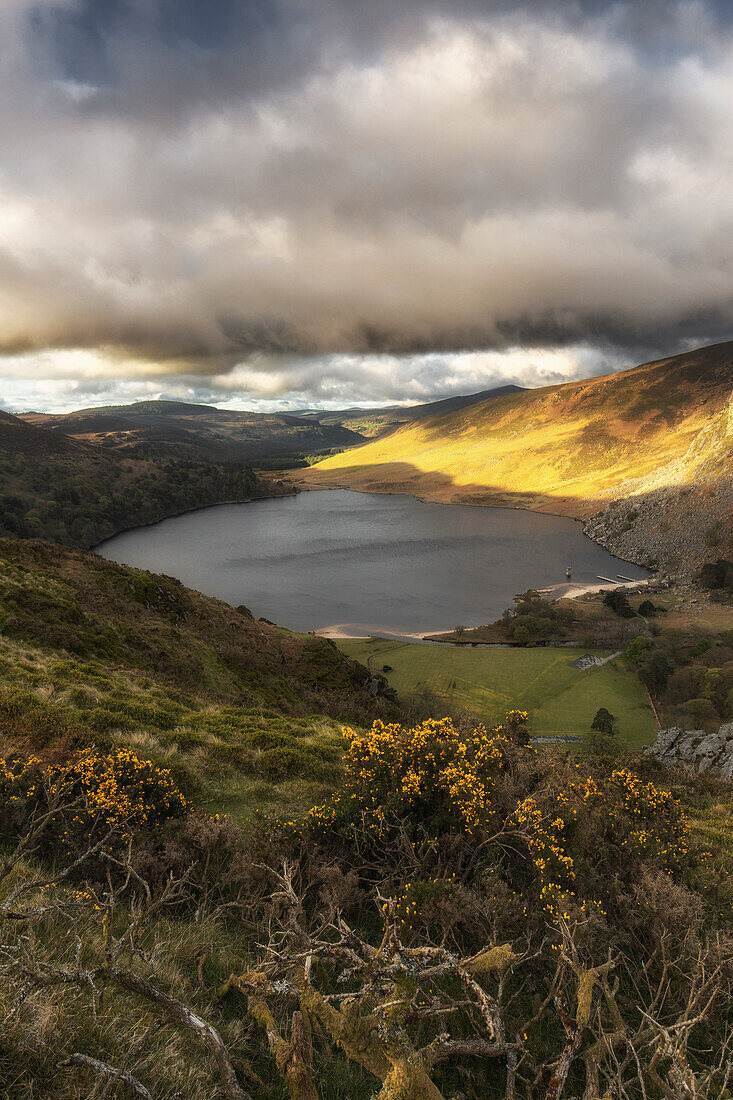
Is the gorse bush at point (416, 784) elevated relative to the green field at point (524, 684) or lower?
elevated

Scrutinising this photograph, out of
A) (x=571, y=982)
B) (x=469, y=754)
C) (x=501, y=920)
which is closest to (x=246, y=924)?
(x=501, y=920)

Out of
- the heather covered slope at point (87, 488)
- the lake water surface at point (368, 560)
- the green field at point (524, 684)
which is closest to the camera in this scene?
the green field at point (524, 684)

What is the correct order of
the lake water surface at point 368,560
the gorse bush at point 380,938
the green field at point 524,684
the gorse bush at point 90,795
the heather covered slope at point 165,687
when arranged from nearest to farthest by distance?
1. the gorse bush at point 380,938
2. the gorse bush at point 90,795
3. the heather covered slope at point 165,687
4. the green field at point 524,684
5. the lake water surface at point 368,560

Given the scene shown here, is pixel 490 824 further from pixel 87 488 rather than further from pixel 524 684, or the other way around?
pixel 87 488

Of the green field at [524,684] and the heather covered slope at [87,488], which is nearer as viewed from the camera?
the green field at [524,684]

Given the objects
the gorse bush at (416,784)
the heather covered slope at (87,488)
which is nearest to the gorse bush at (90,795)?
the gorse bush at (416,784)

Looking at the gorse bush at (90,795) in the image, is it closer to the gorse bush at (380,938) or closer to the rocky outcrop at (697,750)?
the gorse bush at (380,938)

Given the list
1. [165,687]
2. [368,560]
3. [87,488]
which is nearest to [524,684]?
[165,687]
